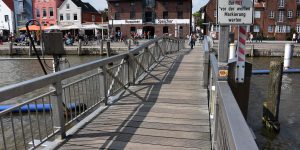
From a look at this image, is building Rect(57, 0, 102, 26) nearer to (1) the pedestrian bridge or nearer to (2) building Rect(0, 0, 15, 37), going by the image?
(2) building Rect(0, 0, 15, 37)

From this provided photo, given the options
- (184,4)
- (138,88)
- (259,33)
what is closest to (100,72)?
(138,88)

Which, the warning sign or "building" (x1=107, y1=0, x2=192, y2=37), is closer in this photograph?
the warning sign

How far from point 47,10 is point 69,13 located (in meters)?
5.07

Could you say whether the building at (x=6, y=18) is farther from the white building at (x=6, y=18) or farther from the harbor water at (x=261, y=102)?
the harbor water at (x=261, y=102)

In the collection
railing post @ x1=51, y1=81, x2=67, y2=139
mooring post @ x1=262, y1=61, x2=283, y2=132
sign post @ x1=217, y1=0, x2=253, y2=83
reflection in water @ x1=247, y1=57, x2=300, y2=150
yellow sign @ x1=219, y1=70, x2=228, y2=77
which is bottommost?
reflection in water @ x1=247, y1=57, x2=300, y2=150

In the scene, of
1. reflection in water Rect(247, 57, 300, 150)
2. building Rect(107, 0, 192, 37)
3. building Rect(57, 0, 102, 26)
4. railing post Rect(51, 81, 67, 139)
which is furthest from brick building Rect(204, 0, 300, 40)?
railing post Rect(51, 81, 67, 139)

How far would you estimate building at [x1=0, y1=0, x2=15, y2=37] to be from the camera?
6006cm

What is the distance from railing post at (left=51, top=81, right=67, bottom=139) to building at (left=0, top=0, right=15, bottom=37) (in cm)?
6235

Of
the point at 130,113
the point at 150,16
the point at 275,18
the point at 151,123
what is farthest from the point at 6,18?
the point at 151,123

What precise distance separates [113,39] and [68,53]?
47.1 ft

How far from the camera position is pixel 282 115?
11.6 metres

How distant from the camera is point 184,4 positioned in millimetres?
54219

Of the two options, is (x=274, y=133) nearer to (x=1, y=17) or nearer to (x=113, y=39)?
(x=113, y=39)

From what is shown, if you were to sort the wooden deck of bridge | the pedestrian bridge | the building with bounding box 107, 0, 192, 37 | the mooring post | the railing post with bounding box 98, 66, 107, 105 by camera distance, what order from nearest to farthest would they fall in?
the pedestrian bridge
the wooden deck of bridge
the railing post with bounding box 98, 66, 107, 105
the mooring post
the building with bounding box 107, 0, 192, 37
